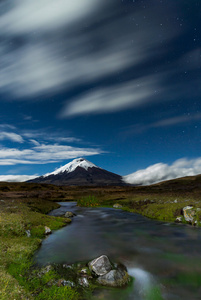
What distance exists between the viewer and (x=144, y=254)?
63.4 feet

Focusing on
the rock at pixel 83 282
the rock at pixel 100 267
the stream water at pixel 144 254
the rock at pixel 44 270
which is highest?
the rock at pixel 100 267

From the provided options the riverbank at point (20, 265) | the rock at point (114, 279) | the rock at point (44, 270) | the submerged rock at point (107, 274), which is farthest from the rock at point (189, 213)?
the rock at point (44, 270)

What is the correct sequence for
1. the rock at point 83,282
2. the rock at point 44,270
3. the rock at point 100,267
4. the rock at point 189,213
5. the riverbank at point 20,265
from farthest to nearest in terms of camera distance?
the rock at point 189,213, the rock at point 100,267, the rock at point 44,270, the rock at point 83,282, the riverbank at point 20,265

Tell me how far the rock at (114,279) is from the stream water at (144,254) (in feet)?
1.89

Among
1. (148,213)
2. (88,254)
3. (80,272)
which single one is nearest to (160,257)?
(88,254)

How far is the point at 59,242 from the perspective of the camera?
912 inches

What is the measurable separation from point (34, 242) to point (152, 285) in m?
13.8

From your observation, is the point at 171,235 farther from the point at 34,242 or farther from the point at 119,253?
the point at 34,242

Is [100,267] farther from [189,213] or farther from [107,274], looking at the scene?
[189,213]

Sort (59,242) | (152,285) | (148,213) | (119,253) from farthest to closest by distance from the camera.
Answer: (148,213)
(59,242)
(119,253)
(152,285)

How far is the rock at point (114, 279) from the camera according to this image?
512 inches

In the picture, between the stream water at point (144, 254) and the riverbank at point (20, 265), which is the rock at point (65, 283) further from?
the stream water at point (144, 254)

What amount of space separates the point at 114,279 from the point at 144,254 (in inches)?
286

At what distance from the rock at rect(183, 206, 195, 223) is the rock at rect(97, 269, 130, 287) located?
24.2 meters
